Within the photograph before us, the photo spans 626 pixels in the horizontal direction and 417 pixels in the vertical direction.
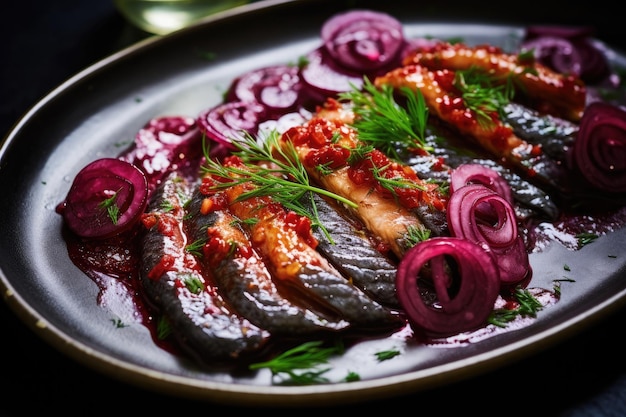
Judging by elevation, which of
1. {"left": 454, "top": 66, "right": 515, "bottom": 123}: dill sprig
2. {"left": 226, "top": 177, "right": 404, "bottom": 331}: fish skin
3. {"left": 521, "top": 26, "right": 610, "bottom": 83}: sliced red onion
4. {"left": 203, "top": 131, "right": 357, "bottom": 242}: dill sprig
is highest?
{"left": 521, "top": 26, "right": 610, "bottom": 83}: sliced red onion

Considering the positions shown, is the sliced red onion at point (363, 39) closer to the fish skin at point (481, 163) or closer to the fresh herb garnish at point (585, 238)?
the fish skin at point (481, 163)

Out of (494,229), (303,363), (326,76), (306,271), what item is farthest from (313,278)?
(326,76)

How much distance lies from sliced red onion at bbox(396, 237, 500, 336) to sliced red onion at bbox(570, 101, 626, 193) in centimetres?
145

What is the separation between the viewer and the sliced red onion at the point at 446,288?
429cm

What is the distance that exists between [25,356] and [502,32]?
5142 mm

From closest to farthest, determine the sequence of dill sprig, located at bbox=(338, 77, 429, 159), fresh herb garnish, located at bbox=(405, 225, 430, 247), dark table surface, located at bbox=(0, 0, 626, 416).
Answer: dark table surface, located at bbox=(0, 0, 626, 416) → fresh herb garnish, located at bbox=(405, 225, 430, 247) → dill sprig, located at bbox=(338, 77, 429, 159)

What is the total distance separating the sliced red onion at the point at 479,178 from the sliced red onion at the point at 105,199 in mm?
2086

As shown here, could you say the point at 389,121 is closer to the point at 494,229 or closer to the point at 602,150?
the point at 494,229

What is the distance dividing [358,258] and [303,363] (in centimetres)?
78

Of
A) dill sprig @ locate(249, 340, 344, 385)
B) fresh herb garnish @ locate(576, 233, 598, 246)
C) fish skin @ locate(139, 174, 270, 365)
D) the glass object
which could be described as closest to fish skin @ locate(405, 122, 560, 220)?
fresh herb garnish @ locate(576, 233, 598, 246)

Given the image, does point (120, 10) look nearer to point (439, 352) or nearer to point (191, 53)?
point (191, 53)

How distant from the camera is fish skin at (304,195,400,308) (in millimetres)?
4457

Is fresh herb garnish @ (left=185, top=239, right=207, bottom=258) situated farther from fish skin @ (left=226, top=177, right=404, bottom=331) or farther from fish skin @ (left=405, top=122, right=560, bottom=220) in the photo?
fish skin @ (left=405, top=122, right=560, bottom=220)

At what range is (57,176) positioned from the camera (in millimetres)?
5418
